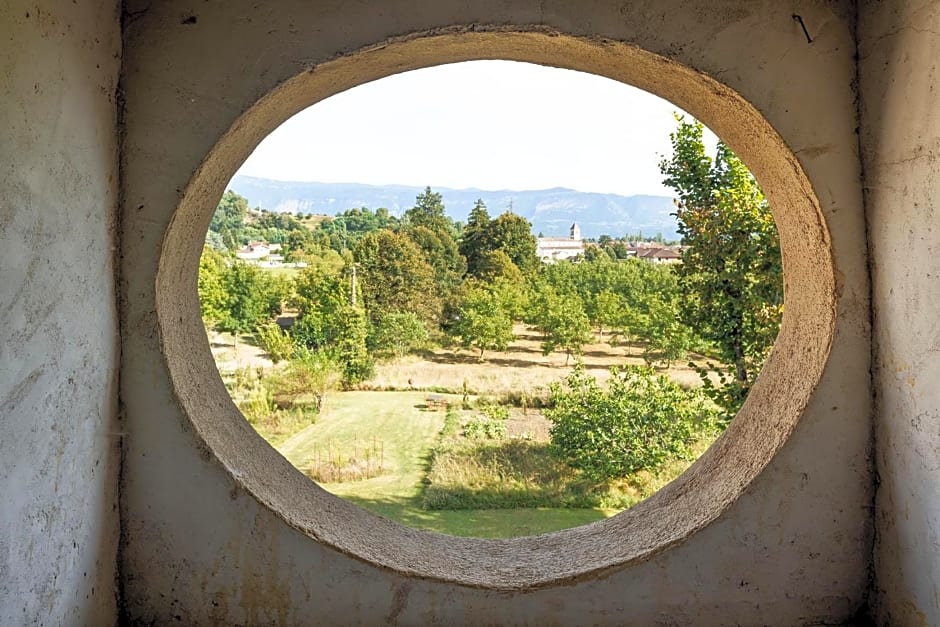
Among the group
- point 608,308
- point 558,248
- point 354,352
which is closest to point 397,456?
point 354,352

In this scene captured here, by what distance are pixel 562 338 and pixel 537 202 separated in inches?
273

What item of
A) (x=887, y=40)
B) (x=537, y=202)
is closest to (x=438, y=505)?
(x=887, y=40)

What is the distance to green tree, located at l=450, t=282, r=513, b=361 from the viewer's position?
12109 mm

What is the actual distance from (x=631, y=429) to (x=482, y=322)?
13.5 feet

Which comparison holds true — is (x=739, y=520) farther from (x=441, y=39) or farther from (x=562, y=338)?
(x=562, y=338)

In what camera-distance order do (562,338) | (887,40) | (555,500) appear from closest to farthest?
(887,40) → (555,500) → (562,338)

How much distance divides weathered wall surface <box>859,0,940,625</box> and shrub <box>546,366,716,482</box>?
6.65 m

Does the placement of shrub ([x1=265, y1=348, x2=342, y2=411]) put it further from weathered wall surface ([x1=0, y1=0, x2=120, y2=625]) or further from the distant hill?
weathered wall surface ([x1=0, y1=0, x2=120, y2=625])

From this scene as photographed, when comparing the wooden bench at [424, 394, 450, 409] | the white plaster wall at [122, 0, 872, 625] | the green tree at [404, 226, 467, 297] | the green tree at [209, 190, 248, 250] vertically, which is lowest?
the wooden bench at [424, 394, 450, 409]

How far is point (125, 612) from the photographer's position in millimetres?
1858

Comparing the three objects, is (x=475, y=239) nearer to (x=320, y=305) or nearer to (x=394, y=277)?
(x=394, y=277)

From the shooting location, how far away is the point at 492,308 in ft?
40.4

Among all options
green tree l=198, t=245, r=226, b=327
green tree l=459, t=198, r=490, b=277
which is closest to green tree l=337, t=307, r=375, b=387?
green tree l=459, t=198, r=490, b=277

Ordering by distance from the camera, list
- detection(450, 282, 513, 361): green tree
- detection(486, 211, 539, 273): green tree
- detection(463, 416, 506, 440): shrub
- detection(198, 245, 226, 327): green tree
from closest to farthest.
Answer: detection(463, 416, 506, 440): shrub < detection(450, 282, 513, 361): green tree < detection(198, 245, 226, 327): green tree < detection(486, 211, 539, 273): green tree
